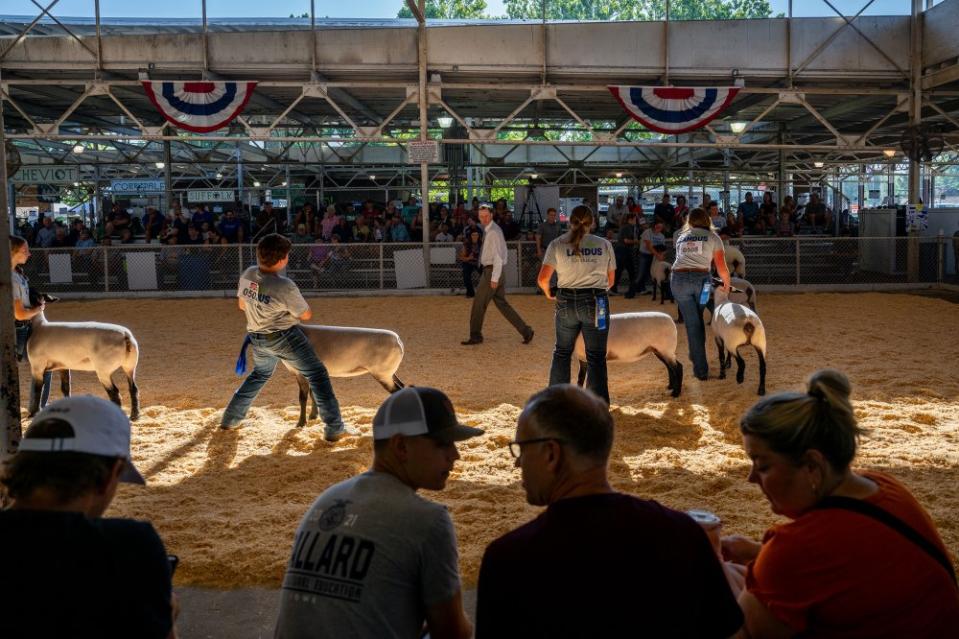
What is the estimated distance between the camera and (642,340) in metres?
8.64

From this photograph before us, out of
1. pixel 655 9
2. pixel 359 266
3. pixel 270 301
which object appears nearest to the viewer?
pixel 270 301

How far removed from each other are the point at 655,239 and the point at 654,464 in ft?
39.2

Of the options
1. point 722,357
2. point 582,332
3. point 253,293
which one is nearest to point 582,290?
point 582,332

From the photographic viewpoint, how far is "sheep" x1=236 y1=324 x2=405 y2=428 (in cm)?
756

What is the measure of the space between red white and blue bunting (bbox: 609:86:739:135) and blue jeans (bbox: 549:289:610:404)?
36.7 feet

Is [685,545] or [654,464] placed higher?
[685,545]

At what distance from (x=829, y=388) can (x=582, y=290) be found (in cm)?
491

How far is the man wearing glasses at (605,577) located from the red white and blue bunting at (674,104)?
16.4m

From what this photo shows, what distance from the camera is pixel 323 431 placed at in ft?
25.0

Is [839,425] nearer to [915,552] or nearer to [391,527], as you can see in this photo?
[915,552]

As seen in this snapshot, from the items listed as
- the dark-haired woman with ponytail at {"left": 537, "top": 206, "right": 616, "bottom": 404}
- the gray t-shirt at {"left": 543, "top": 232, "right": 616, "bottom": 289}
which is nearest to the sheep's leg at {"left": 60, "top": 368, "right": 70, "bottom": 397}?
the dark-haired woman with ponytail at {"left": 537, "top": 206, "right": 616, "bottom": 404}

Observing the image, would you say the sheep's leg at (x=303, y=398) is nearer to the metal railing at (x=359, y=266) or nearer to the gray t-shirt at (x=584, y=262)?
the gray t-shirt at (x=584, y=262)

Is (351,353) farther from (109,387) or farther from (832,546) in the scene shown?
(832,546)

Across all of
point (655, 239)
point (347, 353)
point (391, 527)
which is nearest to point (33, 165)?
point (655, 239)
